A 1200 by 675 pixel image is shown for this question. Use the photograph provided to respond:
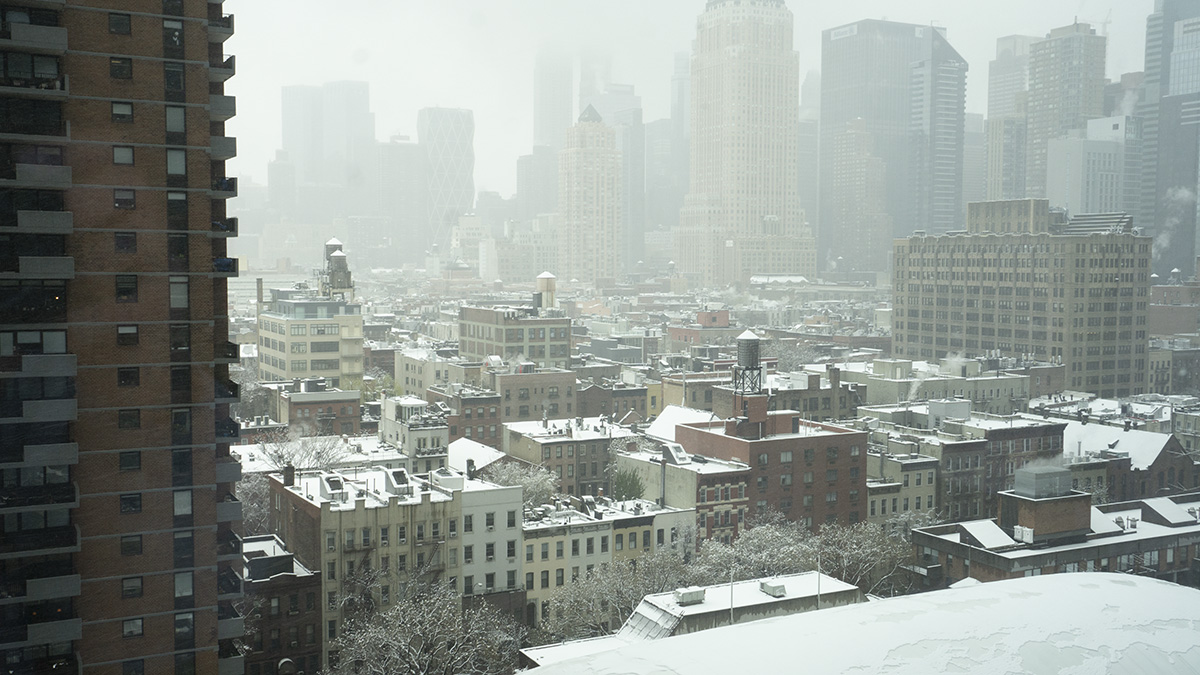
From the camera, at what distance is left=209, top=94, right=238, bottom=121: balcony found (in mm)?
22766

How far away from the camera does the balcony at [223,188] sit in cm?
2300

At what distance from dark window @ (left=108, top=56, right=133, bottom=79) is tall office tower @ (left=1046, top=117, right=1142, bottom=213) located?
15689 cm

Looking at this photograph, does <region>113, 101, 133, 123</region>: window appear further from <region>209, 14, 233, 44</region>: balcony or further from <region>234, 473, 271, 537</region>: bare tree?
<region>234, 473, 271, 537</region>: bare tree

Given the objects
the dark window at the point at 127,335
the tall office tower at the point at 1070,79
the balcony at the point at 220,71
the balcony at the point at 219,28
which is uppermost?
the tall office tower at the point at 1070,79

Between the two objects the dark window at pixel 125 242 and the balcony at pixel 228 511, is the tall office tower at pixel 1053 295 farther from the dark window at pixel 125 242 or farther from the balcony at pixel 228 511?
the dark window at pixel 125 242

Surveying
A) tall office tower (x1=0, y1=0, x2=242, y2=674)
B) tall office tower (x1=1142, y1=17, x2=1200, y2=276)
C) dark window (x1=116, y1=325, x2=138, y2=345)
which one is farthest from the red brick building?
tall office tower (x1=1142, y1=17, x2=1200, y2=276)

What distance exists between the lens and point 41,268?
20.3 meters

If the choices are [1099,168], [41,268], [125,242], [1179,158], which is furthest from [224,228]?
[1099,168]

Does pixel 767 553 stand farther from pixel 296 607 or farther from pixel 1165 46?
pixel 1165 46

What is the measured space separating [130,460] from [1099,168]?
176562 mm

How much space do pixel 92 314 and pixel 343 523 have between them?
54.4 ft

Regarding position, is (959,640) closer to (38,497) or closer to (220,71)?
(38,497)

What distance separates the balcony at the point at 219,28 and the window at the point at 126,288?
5503mm

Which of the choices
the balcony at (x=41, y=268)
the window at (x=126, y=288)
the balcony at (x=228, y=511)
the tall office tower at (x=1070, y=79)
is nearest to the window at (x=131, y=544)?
the balcony at (x=228, y=511)
